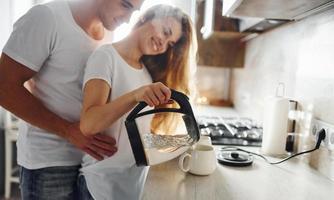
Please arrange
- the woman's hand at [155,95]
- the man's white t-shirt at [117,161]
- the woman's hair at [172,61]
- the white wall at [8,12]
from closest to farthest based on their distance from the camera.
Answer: the woman's hand at [155,95]
the man's white t-shirt at [117,161]
the woman's hair at [172,61]
the white wall at [8,12]

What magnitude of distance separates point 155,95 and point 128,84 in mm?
175

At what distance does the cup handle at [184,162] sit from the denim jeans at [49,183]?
32 cm

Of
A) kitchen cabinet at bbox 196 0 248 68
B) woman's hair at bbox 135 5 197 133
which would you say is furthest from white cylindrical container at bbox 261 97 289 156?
Answer: kitchen cabinet at bbox 196 0 248 68

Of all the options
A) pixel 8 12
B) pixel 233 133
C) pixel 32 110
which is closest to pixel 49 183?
pixel 32 110

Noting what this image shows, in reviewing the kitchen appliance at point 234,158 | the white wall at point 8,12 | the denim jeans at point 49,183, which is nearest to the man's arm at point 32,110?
the denim jeans at point 49,183

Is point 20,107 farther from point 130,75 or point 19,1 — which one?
point 19,1

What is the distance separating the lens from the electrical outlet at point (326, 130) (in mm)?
728

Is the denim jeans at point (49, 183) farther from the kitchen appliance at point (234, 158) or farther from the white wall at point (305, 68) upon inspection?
the white wall at point (305, 68)

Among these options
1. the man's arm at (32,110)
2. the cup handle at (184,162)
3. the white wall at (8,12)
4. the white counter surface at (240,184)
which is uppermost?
the white wall at (8,12)

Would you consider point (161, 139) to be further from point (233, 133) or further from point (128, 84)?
point (233, 133)

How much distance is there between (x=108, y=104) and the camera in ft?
1.91

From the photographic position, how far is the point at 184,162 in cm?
69

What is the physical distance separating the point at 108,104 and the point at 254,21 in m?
0.91

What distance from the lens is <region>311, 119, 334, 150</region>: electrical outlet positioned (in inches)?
28.7
